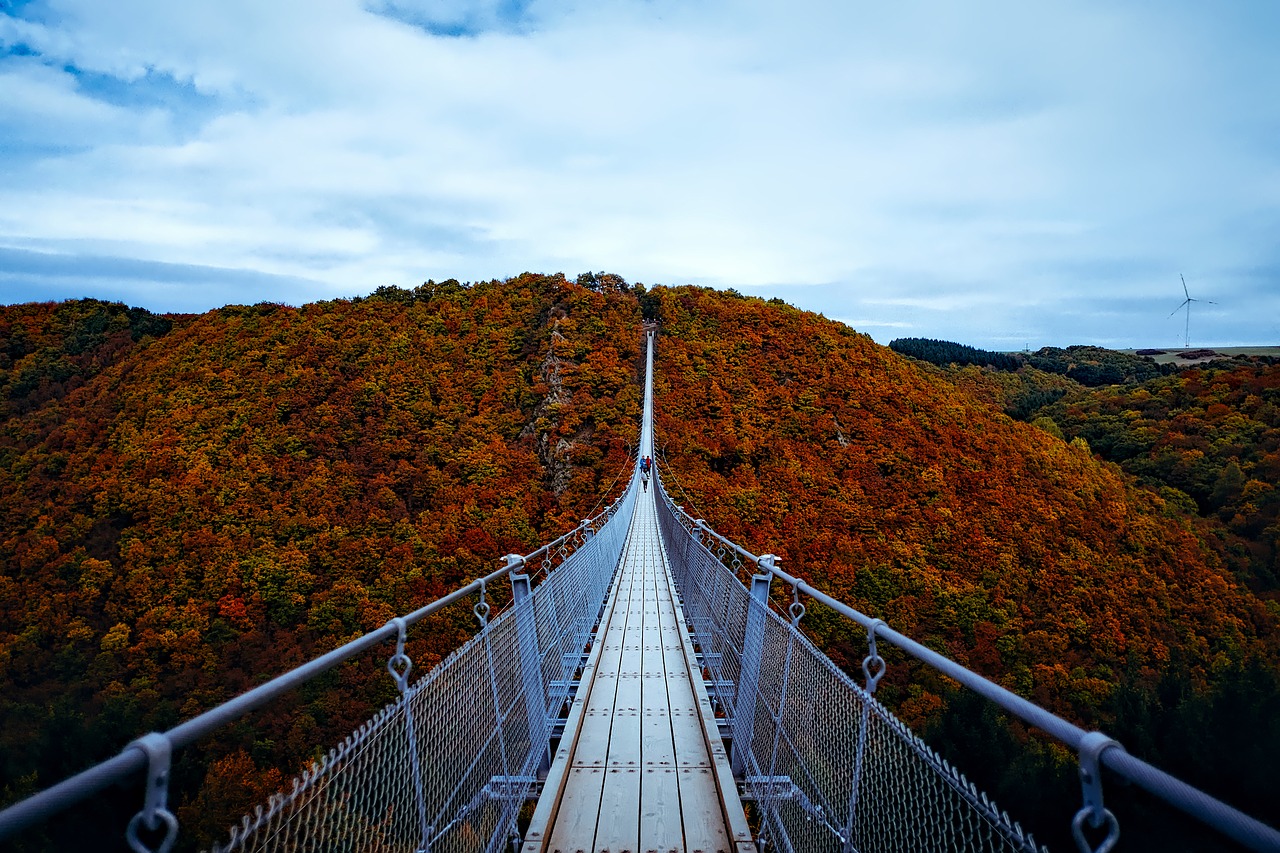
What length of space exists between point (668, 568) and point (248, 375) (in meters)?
26.6

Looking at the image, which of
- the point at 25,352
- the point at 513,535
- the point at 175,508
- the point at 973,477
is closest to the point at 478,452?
the point at 513,535

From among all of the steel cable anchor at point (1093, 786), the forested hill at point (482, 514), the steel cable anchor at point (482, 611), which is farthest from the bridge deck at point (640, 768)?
the forested hill at point (482, 514)

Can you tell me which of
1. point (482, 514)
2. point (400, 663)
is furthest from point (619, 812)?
point (482, 514)

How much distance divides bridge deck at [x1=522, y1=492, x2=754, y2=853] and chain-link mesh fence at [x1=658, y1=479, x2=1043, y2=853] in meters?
0.21

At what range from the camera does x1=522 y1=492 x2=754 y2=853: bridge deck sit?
8.45 ft

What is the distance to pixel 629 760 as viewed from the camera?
129 inches

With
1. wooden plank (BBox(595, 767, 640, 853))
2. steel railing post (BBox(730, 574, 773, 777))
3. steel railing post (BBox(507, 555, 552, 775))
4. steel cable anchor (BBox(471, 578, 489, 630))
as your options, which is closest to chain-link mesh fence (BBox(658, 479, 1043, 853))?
steel railing post (BBox(730, 574, 773, 777))

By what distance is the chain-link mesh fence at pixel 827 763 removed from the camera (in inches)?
55.1

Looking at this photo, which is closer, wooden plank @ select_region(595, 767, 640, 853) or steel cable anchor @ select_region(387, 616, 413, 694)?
steel cable anchor @ select_region(387, 616, 413, 694)

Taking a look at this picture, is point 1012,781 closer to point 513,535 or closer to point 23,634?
point 513,535

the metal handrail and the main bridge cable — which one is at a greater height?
the metal handrail

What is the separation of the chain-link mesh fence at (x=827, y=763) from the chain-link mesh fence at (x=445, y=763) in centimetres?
107

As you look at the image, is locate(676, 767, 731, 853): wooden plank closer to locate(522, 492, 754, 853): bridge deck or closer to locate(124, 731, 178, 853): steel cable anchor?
locate(522, 492, 754, 853): bridge deck

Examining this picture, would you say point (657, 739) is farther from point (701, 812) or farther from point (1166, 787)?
point (1166, 787)
